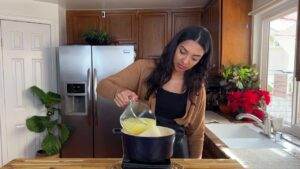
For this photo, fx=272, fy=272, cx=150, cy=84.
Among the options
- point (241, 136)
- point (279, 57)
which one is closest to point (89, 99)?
point (241, 136)

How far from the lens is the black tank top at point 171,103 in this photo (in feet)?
3.74

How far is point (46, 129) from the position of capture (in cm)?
311

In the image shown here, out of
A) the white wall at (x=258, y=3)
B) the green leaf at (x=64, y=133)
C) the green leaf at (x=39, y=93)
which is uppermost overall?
the white wall at (x=258, y=3)

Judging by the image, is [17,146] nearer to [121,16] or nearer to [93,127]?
[93,127]

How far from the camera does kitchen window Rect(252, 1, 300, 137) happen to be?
6.16ft

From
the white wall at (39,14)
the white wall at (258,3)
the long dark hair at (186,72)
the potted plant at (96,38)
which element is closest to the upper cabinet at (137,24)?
the white wall at (39,14)

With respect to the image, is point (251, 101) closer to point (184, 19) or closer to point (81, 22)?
point (184, 19)

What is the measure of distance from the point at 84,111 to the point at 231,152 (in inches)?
79.5

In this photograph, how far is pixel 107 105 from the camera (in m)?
2.99

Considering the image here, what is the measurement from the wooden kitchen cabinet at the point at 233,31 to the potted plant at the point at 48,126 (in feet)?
5.59

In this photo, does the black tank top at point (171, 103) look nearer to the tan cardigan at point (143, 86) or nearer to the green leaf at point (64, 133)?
the tan cardigan at point (143, 86)

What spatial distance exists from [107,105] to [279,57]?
177 cm

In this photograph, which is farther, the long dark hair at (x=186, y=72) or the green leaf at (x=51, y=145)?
the green leaf at (x=51, y=145)

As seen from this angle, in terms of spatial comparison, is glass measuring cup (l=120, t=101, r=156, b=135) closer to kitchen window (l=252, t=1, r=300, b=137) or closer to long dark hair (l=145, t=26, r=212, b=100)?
long dark hair (l=145, t=26, r=212, b=100)
